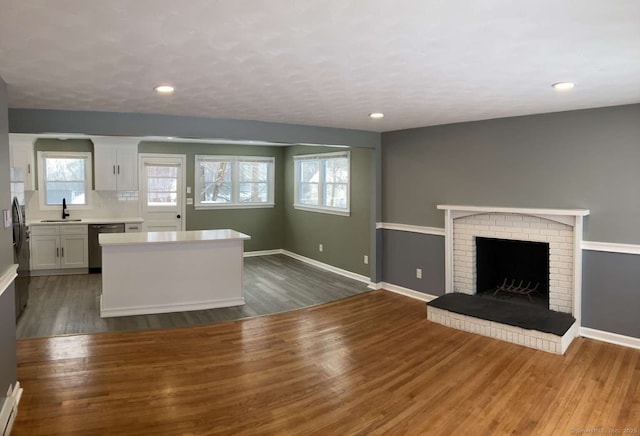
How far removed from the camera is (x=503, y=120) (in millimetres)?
4574

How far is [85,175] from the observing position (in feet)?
23.5

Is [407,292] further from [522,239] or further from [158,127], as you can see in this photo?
[158,127]

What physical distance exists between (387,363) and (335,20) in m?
2.76

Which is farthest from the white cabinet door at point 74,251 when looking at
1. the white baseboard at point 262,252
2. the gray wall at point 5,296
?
the gray wall at point 5,296

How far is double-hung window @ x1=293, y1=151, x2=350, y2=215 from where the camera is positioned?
22.7ft

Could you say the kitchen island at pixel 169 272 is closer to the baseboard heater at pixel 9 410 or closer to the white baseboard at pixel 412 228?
the baseboard heater at pixel 9 410

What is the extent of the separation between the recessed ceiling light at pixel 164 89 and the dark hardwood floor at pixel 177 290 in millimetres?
2456

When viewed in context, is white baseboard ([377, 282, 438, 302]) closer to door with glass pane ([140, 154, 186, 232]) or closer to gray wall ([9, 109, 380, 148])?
gray wall ([9, 109, 380, 148])

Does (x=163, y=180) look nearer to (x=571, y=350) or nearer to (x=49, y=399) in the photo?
(x=49, y=399)

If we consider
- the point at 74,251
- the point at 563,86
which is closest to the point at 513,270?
the point at 563,86

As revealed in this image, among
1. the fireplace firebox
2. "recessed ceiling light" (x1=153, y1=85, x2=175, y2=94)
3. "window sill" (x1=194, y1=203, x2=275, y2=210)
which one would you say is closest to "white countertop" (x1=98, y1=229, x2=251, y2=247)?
"recessed ceiling light" (x1=153, y1=85, x2=175, y2=94)

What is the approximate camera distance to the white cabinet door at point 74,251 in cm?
674

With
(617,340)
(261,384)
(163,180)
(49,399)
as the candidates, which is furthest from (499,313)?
(163,180)

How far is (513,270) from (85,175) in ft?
22.0
